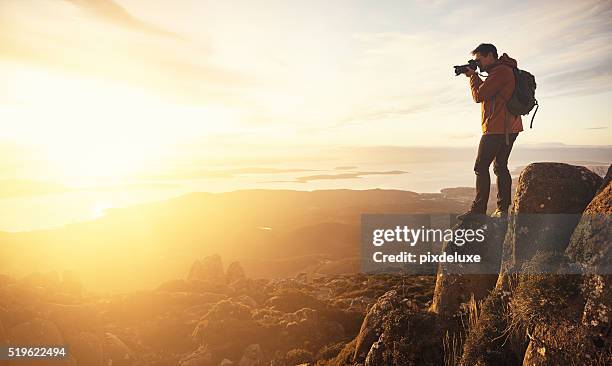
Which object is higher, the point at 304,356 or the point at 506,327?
the point at 506,327

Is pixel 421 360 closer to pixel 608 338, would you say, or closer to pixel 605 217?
pixel 608 338

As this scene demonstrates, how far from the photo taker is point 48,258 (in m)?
124

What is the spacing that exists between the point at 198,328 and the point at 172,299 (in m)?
11.2

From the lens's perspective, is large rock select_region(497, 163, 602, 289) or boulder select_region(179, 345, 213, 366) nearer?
large rock select_region(497, 163, 602, 289)

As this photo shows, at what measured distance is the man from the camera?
313 inches

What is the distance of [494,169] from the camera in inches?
356

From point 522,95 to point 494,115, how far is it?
0.70m

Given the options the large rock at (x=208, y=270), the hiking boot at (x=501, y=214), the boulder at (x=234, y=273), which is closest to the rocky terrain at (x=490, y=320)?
the hiking boot at (x=501, y=214)

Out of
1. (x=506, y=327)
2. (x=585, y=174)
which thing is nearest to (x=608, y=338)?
(x=506, y=327)

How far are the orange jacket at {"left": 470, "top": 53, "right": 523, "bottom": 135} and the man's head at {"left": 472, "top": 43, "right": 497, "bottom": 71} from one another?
0.14m

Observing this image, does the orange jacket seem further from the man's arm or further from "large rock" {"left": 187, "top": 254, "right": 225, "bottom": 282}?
"large rock" {"left": 187, "top": 254, "right": 225, "bottom": 282}

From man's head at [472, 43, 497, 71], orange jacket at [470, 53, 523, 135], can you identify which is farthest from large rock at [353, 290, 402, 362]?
man's head at [472, 43, 497, 71]

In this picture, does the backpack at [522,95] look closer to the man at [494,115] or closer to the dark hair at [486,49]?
the man at [494,115]

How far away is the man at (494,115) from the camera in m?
7.94
